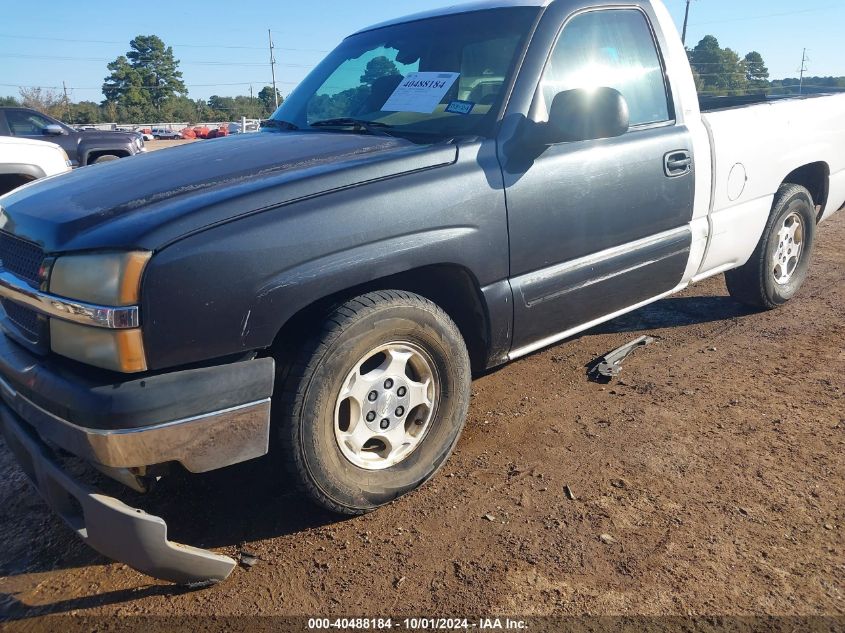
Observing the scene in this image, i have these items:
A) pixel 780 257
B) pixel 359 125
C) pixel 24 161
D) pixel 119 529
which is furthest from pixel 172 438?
pixel 24 161

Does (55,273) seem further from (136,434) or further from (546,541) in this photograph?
(546,541)

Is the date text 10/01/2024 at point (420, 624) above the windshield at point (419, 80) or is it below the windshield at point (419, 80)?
below

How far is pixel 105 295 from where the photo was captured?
1994 mm

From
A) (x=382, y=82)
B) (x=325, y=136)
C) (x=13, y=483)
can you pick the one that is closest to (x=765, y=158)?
(x=382, y=82)

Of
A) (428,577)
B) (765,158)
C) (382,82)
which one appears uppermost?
(382,82)

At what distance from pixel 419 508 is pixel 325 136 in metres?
1.73

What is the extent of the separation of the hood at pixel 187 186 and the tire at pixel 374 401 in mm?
481

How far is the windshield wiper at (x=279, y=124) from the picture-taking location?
3622 mm

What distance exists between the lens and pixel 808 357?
4.00 meters

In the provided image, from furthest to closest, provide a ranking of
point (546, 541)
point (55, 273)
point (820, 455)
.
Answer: point (820, 455) → point (546, 541) → point (55, 273)

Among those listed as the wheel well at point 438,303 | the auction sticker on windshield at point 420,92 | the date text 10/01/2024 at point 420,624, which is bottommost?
the date text 10/01/2024 at point 420,624

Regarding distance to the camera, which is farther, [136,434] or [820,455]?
A: [820,455]

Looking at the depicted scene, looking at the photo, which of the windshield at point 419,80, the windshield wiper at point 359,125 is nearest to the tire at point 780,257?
the windshield at point 419,80

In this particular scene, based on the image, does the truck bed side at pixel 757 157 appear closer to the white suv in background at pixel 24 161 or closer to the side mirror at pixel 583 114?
the side mirror at pixel 583 114
